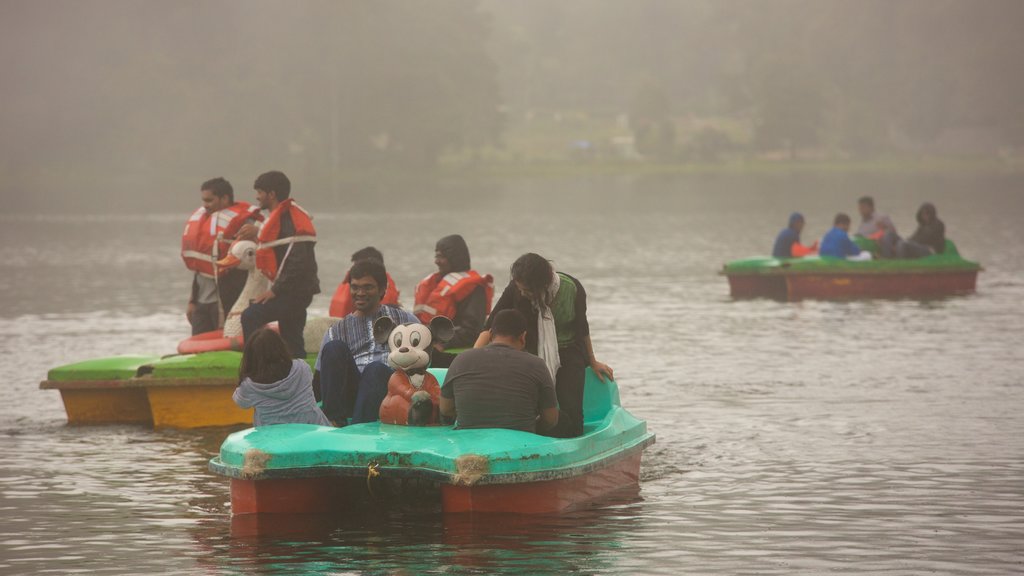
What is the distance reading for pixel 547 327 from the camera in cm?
1241

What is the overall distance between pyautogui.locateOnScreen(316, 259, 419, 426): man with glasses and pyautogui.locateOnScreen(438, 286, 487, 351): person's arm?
9.06ft

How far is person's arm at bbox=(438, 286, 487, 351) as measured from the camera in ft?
51.8

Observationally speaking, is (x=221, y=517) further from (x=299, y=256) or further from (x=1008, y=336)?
(x=1008, y=336)

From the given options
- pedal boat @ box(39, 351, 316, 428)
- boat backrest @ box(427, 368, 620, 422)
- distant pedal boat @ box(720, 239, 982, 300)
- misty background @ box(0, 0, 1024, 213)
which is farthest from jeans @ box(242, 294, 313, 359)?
misty background @ box(0, 0, 1024, 213)

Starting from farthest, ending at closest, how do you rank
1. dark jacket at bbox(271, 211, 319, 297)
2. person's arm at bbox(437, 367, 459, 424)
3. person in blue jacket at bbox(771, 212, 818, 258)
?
person in blue jacket at bbox(771, 212, 818, 258)
dark jacket at bbox(271, 211, 319, 297)
person's arm at bbox(437, 367, 459, 424)

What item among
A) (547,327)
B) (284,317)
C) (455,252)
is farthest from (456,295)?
(547,327)

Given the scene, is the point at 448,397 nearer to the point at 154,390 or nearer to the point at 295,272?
the point at 295,272

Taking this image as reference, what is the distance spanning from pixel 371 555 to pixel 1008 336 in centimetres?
1521

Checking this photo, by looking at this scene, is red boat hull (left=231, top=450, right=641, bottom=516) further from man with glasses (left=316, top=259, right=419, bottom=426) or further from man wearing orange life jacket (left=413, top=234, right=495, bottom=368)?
man wearing orange life jacket (left=413, top=234, right=495, bottom=368)

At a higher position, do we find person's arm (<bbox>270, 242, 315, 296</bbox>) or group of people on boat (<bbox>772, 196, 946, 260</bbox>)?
group of people on boat (<bbox>772, 196, 946, 260</bbox>)

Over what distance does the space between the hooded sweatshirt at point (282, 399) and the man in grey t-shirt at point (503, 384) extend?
100 centimetres

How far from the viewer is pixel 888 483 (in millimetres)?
13609

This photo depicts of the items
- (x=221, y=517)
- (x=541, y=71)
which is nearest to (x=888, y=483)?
(x=221, y=517)

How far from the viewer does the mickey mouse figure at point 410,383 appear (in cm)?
1212
